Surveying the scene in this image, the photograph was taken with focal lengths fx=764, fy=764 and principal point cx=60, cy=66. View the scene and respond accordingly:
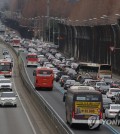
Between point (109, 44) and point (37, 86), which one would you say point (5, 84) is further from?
point (109, 44)

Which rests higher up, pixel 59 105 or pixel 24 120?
pixel 24 120

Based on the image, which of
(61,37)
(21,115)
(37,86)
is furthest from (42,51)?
(21,115)

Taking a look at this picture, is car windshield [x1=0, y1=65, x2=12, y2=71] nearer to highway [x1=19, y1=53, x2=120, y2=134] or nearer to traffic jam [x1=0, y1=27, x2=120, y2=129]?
traffic jam [x1=0, y1=27, x2=120, y2=129]

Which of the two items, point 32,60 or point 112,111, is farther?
point 32,60

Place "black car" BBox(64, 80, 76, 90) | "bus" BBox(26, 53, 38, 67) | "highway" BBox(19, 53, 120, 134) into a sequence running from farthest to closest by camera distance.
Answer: "bus" BBox(26, 53, 38, 67), "black car" BBox(64, 80, 76, 90), "highway" BBox(19, 53, 120, 134)

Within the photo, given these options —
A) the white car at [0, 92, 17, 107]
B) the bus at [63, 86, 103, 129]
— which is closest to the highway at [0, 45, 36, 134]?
the white car at [0, 92, 17, 107]

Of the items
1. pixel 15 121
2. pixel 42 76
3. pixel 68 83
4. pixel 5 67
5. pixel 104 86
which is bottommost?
pixel 68 83

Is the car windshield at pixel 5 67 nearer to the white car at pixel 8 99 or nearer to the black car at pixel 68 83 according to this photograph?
the black car at pixel 68 83

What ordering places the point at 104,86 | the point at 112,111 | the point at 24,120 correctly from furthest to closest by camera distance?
the point at 104,86 → the point at 24,120 → the point at 112,111

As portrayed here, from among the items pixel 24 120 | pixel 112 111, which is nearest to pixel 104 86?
pixel 24 120

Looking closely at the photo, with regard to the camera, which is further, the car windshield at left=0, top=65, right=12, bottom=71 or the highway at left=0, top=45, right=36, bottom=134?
the car windshield at left=0, top=65, right=12, bottom=71

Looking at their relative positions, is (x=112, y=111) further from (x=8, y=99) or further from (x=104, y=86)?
(x=104, y=86)

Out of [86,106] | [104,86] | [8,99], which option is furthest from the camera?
[104,86]

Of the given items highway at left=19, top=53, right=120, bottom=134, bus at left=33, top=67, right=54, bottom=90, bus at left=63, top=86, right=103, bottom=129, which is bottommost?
highway at left=19, top=53, right=120, bottom=134
